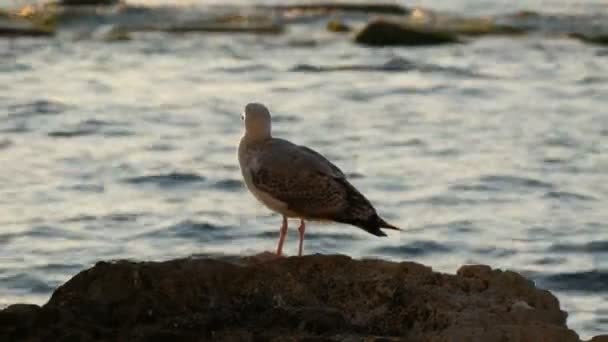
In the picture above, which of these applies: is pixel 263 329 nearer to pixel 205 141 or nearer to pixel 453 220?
pixel 453 220

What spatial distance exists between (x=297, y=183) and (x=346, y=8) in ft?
69.7

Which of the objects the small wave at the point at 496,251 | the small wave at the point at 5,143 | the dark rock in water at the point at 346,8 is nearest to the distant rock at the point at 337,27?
the dark rock in water at the point at 346,8

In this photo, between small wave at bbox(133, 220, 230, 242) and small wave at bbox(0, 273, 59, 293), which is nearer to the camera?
small wave at bbox(0, 273, 59, 293)

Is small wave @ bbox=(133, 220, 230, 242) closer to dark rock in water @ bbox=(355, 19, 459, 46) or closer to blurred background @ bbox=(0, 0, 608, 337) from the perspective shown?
blurred background @ bbox=(0, 0, 608, 337)

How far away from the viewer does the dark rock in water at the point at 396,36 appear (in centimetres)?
2619

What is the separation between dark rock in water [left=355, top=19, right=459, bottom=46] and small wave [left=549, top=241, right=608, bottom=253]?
40.6 ft

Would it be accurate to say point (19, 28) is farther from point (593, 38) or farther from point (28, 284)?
point (28, 284)

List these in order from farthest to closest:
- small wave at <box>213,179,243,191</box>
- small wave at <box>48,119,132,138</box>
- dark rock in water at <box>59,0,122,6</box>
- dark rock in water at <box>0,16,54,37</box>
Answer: dark rock in water at <box>59,0,122,6</box> → dark rock in water at <box>0,16,54,37</box> → small wave at <box>48,119,132,138</box> → small wave at <box>213,179,243,191</box>

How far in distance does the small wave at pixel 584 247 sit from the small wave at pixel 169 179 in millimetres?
4197

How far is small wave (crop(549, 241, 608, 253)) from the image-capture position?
547 inches

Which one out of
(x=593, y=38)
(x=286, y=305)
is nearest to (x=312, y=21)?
(x=593, y=38)

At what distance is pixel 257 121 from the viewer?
9203mm

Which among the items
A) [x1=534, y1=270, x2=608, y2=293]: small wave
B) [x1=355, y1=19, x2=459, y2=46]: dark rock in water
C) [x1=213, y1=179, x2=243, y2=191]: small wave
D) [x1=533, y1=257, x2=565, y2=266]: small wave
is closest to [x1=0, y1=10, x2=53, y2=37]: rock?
[x1=355, y1=19, x2=459, y2=46]: dark rock in water

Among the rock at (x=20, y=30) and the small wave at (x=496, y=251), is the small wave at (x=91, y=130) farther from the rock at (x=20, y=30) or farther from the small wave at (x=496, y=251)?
the rock at (x=20, y=30)
